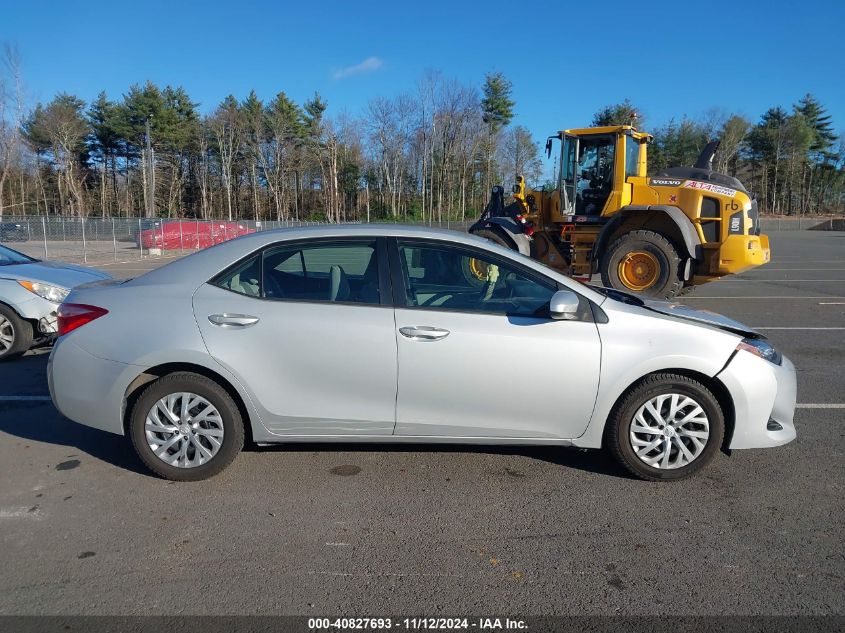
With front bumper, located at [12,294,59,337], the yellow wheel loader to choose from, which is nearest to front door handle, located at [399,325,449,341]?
front bumper, located at [12,294,59,337]

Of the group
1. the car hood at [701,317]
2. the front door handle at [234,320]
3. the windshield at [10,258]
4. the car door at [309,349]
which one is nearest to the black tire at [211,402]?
the car door at [309,349]

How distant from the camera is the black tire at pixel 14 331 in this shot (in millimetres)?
6875

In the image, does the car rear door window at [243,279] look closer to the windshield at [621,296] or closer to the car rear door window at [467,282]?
the car rear door window at [467,282]

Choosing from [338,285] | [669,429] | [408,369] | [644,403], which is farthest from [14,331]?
[669,429]

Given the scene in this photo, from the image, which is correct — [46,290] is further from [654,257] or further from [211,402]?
[654,257]

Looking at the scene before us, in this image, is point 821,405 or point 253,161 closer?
point 821,405

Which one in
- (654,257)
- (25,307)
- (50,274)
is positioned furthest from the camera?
(654,257)

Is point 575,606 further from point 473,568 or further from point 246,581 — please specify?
point 246,581

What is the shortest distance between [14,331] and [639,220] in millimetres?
9976

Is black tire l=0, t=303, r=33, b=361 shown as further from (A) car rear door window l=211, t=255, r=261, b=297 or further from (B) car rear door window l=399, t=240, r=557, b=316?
(B) car rear door window l=399, t=240, r=557, b=316

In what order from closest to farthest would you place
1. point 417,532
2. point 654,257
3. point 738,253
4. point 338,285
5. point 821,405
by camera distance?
point 417,532, point 338,285, point 821,405, point 738,253, point 654,257

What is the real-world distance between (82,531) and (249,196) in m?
75.0

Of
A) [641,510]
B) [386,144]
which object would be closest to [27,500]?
[641,510]

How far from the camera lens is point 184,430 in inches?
151
